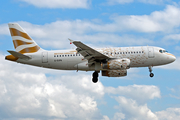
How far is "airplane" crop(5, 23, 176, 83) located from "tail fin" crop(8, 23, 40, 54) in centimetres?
61

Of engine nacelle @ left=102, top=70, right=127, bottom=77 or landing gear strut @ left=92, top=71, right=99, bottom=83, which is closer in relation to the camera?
engine nacelle @ left=102, top=70, right=127, bottom=77

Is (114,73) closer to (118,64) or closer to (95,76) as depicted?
(95,76)

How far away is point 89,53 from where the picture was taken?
116 feet

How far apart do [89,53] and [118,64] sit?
4525mm

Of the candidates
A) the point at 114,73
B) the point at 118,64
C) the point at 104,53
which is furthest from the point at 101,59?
the point at 114,73

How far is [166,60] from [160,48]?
6.90 feet

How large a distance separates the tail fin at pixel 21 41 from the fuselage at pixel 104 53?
7.07ft

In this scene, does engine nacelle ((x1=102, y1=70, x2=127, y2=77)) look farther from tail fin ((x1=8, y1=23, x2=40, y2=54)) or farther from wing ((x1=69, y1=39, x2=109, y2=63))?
tail fin ((x1=8, y1=23, x2=40, y2=54))

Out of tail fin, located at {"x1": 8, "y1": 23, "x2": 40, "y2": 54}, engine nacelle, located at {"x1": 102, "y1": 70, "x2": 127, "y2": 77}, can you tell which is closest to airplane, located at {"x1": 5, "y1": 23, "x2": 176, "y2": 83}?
engine nacelle, located at {"x1": 102, "y1": 70, "x2": 127, "y2": 77}

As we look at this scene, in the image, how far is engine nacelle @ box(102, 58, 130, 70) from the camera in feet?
118

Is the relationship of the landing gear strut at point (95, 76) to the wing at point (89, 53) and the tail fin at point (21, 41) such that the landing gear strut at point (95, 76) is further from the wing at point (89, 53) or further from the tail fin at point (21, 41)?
the tail fin at point (21, 41)

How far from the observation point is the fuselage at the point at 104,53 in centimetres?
3772

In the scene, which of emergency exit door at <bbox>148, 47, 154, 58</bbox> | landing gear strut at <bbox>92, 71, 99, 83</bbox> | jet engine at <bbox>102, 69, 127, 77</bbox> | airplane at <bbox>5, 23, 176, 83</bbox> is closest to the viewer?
airplane at <bbox>5, 23, 176, 83</bbox>

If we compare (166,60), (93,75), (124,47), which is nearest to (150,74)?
(166,60)
